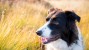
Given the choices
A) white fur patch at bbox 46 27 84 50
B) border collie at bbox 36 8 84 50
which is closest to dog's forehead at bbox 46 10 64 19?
border collie at bbox 36 8 84 50

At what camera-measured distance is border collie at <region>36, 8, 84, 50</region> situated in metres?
7.10

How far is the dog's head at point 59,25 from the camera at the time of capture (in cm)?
709

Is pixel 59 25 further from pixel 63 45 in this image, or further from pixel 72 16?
pixel 63 45

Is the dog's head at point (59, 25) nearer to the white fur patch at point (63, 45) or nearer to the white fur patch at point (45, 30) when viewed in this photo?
the white fur patch at point (45, 30)

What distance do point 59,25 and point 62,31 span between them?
0.39 ft

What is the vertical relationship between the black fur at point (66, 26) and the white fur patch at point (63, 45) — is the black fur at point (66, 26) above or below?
above

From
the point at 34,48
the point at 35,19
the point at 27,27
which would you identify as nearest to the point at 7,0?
the point at 35,19

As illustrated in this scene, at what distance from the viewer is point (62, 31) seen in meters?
7.24

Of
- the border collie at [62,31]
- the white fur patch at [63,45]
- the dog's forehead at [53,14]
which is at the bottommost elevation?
the white fur patch at [63,45]

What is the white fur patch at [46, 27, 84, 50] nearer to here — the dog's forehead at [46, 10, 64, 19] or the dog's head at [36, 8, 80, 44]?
the dog's head at [36, 8, 80, 44]

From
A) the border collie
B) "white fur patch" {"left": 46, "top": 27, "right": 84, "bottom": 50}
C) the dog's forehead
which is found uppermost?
the dog's forehead

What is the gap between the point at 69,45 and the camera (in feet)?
24.2

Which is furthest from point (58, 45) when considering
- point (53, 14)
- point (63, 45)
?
point (53, 14)

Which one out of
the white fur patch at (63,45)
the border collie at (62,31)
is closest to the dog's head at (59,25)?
the border collie at (62,31)
